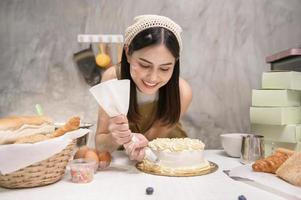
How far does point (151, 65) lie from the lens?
47.8 inches

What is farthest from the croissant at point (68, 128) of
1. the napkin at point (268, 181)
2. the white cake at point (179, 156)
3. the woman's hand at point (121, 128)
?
the napkin at point (268, 181)

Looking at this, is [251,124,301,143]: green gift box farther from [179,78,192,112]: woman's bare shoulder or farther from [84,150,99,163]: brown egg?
[84,150,99,163]: brown egg

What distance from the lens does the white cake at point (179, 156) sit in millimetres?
1040

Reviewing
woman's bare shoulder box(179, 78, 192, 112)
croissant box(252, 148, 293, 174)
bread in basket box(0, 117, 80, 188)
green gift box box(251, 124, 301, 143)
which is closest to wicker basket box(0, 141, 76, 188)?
bread in basket box(0, 117, 80, 188)

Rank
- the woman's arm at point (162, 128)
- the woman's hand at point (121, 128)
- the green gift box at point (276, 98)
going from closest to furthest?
the woman's hand at point (121, 128)
the green gift box at point (276, 98)
the woman's arm at point (162, 128)

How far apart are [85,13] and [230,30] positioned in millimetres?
993

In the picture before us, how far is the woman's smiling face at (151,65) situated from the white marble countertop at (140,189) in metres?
0.39

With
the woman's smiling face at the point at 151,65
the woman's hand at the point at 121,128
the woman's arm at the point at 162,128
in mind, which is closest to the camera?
the woman's hand at the point at 121,128

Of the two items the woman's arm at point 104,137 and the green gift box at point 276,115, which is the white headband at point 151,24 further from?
the green gift box at point 276,115

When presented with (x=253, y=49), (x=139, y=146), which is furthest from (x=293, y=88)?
(x=253, y=49)

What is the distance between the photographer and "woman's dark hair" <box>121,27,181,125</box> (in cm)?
120

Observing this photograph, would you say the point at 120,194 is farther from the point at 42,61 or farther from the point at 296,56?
the point at 42,61

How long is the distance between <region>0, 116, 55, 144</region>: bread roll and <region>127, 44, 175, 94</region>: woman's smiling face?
436 mm

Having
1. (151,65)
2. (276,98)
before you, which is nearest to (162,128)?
(151,65)
